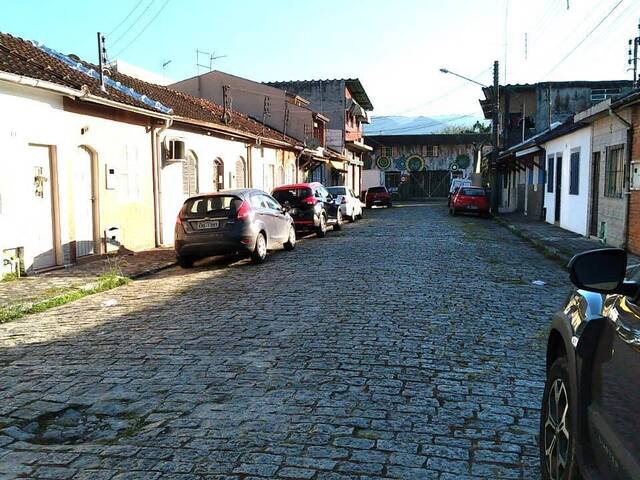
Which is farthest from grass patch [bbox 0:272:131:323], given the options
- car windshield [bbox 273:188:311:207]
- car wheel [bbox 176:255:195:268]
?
car windshield [bbox 273:188:311:207]

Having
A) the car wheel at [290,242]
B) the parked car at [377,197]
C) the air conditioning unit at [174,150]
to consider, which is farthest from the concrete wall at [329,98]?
the car wheel at [290,242]

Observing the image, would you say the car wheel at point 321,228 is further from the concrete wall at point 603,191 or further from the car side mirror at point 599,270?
the car side mirror at point 599,270

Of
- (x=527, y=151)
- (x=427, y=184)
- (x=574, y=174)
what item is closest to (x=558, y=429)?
(x=574, y=174)

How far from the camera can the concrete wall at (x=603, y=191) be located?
563 inches

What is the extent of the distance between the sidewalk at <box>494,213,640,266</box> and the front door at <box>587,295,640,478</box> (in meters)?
9.66

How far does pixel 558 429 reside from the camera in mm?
3184

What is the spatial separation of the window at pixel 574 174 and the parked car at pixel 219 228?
10645mm

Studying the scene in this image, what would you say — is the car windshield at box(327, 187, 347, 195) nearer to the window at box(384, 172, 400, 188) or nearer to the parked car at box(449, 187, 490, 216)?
the parked car at box(449, 187, 490, 216)

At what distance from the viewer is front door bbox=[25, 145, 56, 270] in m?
11.6

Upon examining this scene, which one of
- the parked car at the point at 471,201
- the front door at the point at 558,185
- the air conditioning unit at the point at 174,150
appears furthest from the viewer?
the parked car at the point at 471,201

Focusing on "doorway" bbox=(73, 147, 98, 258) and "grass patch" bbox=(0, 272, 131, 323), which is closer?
"grass patch" bbox=(0, 272, 131, 323)

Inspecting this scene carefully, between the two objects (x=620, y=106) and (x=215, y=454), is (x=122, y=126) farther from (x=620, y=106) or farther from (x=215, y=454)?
(x=215, y=454)

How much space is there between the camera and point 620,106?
1372 cm

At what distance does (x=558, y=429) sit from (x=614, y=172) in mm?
13801
